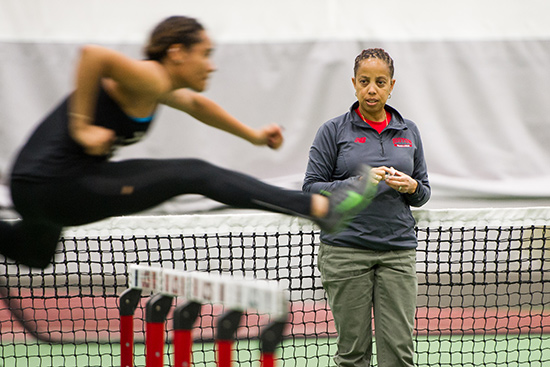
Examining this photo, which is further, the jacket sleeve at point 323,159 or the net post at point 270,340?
the jacket sleeve at point 323,159

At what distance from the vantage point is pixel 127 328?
95.9 inches

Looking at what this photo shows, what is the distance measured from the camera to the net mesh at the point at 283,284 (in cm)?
323

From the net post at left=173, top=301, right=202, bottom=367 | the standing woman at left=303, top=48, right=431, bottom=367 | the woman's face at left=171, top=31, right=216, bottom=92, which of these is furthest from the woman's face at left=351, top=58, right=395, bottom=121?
the net post at left=173, top=301, right=202, bottom=367

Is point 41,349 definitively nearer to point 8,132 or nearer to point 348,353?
point 8,132

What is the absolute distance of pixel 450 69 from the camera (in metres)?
4.96

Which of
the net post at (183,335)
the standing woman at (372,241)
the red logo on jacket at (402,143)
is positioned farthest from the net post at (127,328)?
the red logo on jacket at (402,143)

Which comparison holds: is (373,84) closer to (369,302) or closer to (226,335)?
(369,302)

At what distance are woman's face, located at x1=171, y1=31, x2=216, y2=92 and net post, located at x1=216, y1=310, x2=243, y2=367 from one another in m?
0.73

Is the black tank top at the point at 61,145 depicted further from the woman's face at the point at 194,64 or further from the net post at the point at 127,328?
the net post at the point at 127,328

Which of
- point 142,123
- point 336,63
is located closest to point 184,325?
point 142,123

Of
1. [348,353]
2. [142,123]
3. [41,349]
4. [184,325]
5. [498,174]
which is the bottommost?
[41,349]

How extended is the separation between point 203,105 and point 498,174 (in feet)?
11.2

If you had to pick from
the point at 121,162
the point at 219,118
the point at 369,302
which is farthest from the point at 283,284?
the point at 121,162

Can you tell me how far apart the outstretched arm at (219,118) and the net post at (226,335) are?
673 mm
